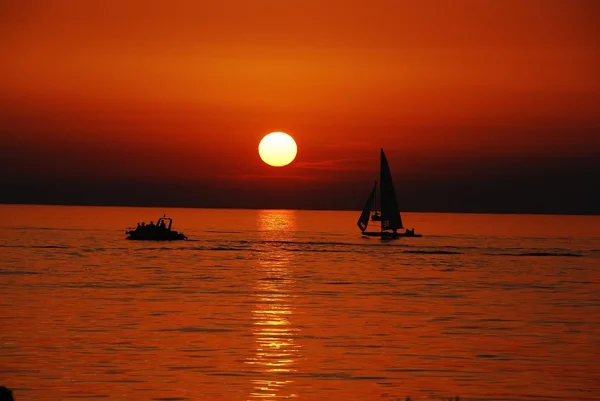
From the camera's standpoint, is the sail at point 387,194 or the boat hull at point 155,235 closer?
the boat hull at point 155,235

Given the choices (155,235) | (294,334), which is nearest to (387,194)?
(155,235)

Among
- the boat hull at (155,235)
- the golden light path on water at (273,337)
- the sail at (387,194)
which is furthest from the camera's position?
the sail at (387,194)

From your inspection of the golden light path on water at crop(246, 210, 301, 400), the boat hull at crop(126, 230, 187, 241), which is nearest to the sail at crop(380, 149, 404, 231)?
the boat hull at crop(126, 230, 187, 241)

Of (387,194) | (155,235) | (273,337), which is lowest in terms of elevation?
(273,337)

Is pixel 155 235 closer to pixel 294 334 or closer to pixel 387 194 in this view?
pixel 387 194

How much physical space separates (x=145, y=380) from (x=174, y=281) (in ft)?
139

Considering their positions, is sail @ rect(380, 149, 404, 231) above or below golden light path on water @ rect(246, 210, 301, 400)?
above

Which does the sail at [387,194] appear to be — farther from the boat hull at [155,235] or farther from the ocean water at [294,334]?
the ocean water at [294,334]

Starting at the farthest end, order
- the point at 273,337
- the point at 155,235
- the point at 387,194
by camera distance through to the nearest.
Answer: the point at 387,194
the point at 155,235
the point at 273,337

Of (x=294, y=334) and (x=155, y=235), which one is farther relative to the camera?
(x=155, y=235)

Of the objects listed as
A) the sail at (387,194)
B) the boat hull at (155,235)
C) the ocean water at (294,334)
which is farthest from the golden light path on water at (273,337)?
the sail at (387,194)

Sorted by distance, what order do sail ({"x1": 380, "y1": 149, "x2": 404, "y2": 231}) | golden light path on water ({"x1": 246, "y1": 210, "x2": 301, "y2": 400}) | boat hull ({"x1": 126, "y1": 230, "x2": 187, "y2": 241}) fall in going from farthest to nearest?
sail ({"x1": 380, "y1": 149, "x2": 404, "y2": 231}) < boat hull ({"x1": 126, "y1": 230, "x2": 187, "y2": 241}) < golden light path on water ({"x1": 246, "y1": 210, "x2": 301, "y2": 400})

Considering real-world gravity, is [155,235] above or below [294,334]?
above

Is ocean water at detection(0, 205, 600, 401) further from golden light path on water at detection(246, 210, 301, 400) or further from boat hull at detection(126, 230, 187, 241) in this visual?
boat hull at detection(126, 230, 187, 241)
